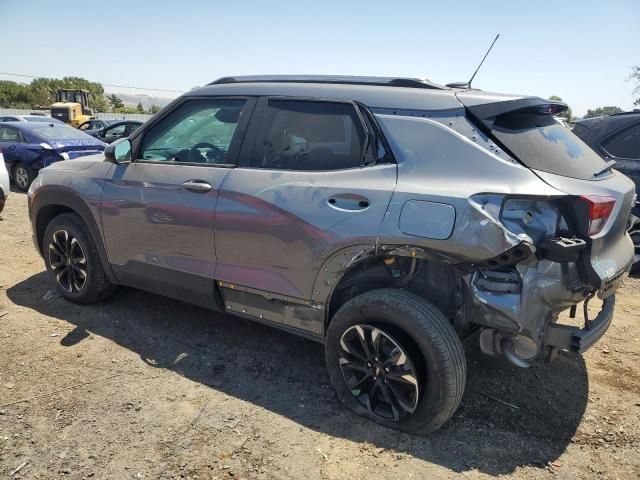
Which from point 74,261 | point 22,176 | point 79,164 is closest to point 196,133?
point 79,164

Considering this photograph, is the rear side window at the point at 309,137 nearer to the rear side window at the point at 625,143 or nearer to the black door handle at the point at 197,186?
the black door handle at the point at 197,186

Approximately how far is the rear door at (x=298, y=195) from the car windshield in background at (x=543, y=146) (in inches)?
24.8

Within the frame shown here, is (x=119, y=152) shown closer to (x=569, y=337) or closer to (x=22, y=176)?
(x=569, y=337)

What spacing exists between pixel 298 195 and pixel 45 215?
110 inches

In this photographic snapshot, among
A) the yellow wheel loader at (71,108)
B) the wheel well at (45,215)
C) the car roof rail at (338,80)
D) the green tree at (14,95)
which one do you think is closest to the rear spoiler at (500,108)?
the car roof rail at (338,80)

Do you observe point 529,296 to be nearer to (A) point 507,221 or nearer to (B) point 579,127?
(A) point 507,221

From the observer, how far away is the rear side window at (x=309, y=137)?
2809 mm

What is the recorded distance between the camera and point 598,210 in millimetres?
2361

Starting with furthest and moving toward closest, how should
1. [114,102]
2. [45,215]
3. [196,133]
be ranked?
1. [114,102]
2. [45,215]
3. [196,133]

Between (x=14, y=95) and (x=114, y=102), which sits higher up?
(x=14, y=95)

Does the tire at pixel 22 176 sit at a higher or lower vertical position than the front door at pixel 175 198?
lower

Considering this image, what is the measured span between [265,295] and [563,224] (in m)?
1.74

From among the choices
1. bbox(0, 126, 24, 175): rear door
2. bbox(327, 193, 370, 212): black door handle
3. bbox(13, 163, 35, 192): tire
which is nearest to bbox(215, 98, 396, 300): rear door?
bbox(327, 193, 370, 212): black door handle

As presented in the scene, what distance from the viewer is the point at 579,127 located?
599cm
